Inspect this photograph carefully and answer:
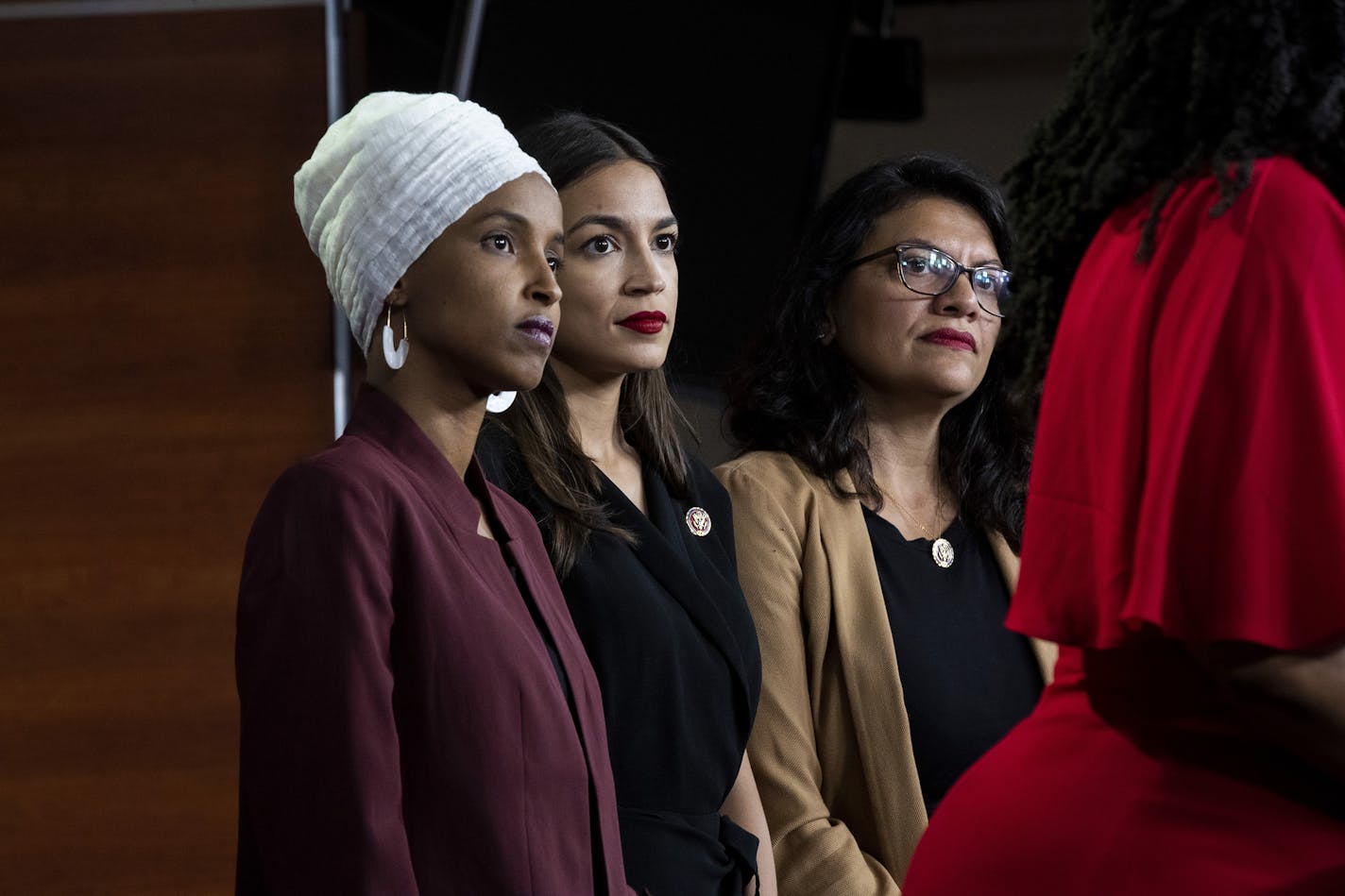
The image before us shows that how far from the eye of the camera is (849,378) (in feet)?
8.31

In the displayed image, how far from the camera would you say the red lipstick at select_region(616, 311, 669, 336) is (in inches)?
83.9

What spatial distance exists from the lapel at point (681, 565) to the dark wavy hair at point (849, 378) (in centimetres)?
36

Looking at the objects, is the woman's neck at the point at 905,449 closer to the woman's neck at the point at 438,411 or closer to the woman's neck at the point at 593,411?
the woman's neck at the point at 593,411

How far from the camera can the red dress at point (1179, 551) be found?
1.05m

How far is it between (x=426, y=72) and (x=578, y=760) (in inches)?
82.9

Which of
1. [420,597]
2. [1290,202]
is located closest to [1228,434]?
[1290,202]

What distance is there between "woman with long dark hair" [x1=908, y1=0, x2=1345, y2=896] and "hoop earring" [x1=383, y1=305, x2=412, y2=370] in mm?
620

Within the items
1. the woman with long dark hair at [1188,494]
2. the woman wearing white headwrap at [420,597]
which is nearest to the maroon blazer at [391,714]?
the woman wearing white headwrap at [420,597]

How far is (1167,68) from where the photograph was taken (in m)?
1.21

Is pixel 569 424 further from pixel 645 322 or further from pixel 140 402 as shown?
pixel 140 402

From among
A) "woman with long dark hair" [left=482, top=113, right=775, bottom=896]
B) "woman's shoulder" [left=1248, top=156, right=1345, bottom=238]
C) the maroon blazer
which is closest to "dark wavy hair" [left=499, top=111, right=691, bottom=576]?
"woman with long dark hair" [left=482, top=113, right=775, bottom=896]

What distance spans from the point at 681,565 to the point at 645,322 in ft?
1.08

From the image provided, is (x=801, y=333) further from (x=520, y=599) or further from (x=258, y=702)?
(x=258, y=702)

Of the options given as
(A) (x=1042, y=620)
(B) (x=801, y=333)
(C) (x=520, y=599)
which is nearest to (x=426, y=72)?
(B) (x=801, y=333)
